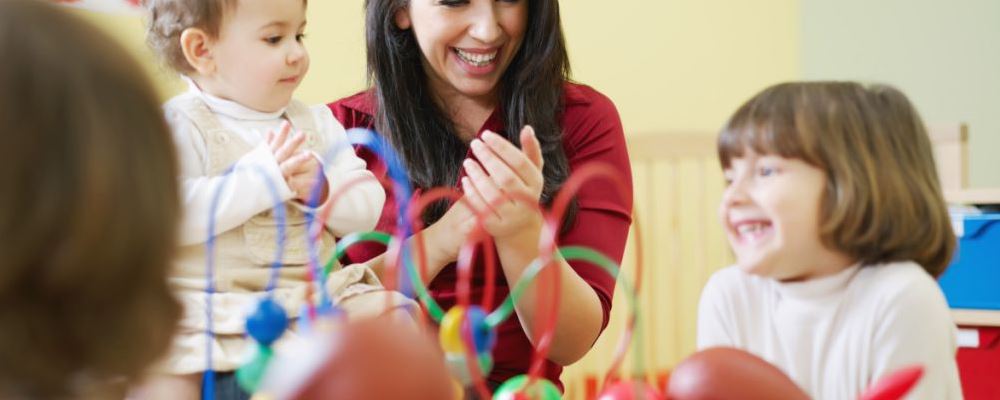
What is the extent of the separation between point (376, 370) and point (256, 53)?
22.6 inches

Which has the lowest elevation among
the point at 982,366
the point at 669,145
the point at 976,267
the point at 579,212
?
the point at 982,366

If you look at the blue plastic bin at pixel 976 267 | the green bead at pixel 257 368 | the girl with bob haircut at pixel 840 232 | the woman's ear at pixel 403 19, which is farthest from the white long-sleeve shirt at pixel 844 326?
the blue plastic bin at pixel 976 267

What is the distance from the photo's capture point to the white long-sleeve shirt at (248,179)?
993mm

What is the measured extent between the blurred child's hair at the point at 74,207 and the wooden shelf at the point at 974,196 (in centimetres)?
175

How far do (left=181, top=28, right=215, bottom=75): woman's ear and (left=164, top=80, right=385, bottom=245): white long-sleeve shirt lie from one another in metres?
0.03

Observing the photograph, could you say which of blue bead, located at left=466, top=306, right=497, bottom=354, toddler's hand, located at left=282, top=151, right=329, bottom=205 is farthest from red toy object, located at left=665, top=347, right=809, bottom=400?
toddler's hand, located at left=282, top=151, right=329, bottom=205

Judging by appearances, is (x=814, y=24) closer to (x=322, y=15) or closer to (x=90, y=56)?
(x=322, y=15)

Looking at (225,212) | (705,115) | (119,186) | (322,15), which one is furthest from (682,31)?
(119,186)

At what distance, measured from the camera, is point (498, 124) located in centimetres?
136

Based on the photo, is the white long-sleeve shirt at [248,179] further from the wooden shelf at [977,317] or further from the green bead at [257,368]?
the wooden shelf at [977,317]

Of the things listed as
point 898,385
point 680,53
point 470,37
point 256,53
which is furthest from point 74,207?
point 680,53

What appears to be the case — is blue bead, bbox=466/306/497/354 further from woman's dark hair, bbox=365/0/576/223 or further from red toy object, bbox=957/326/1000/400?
red toy object, bbox=957/326/1000/400

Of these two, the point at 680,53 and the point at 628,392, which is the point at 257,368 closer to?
the point at 628,392

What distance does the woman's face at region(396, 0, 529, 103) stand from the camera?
1.29m
